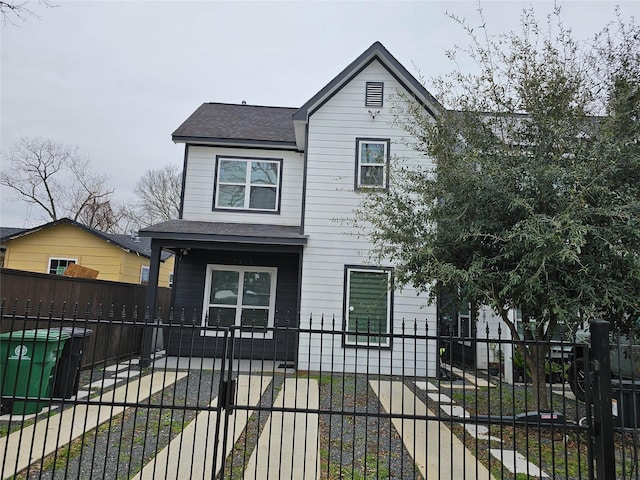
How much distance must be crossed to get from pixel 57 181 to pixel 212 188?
23.0 m

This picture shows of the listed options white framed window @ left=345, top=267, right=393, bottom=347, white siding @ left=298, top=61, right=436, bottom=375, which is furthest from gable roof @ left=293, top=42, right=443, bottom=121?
white framed window @ left=345, top=267, right=393, bottom=347

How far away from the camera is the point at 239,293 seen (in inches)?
389

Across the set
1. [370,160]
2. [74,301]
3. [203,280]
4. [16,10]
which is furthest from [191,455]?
[370,160]

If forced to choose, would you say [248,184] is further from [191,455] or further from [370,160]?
[191,455]

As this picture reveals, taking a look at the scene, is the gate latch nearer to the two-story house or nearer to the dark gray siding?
A: the two-story house

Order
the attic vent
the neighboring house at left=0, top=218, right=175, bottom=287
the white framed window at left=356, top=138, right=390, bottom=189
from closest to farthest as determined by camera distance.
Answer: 1. the white framed window at left=356, top=138, right=390, bottom=189
2. the attic vent
3. the neighboring house at left=0, top=218, right=175, bottom=287

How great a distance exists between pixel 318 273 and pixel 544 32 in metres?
5.81

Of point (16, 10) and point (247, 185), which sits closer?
point (16, 10)

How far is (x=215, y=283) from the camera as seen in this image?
9.98 metres

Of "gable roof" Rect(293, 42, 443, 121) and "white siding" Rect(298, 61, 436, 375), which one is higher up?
"gable roof" Rect(293, 42, 443, 121)

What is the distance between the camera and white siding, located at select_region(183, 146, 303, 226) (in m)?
9.88

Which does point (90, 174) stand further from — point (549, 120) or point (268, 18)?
point (549, 120)

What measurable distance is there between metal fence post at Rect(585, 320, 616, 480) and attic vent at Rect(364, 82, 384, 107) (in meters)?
7.37

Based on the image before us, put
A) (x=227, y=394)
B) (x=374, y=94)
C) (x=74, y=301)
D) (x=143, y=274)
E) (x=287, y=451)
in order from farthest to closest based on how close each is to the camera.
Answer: (x=143, y=274)
(x=374, y=94)
(x=74, y=301)
(x=287, y=451)
(x=227, y=394)
